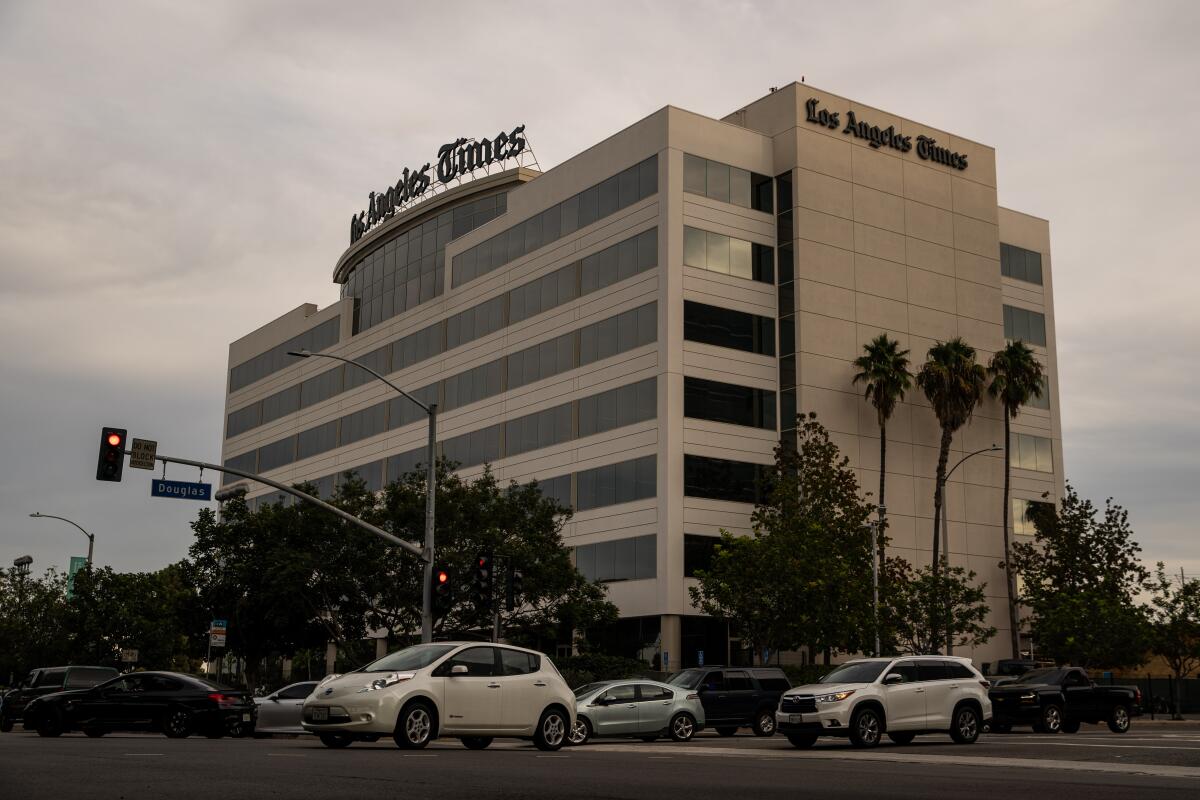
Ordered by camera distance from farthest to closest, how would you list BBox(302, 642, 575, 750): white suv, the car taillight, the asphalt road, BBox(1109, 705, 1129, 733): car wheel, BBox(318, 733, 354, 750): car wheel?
BBox(1109, 705, 1129, 733): car wheel < the car taillight < BBox(318, 733, 354, 750): car wheel < BBox(302, 642, 575, 750): white suv < the asphalt road

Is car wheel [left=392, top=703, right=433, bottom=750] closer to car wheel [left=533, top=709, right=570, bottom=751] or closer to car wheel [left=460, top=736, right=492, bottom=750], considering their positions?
car wheel [left=460, top=736, right=492, bottom=750]

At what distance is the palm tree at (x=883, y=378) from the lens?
5603 centimetres

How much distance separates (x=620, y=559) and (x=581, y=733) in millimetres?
29340

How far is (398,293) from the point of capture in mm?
75625

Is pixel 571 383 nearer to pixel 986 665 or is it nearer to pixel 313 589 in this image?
pixel 313 589

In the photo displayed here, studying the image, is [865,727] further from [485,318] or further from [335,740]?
[485,318]

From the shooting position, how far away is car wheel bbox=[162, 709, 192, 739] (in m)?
25.4

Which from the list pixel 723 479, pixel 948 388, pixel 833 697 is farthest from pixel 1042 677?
pixel 948 388

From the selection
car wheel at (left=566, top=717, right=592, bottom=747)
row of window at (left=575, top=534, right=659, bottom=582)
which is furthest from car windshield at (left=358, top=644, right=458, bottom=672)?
row of window at (left=575, top=534, right=659, bottom=582)

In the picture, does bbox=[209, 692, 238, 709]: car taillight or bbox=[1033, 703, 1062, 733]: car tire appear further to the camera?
bbox=[1033, 703, 1062, 733]: car tire

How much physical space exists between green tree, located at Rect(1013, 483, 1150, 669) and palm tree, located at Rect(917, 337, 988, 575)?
508 cm

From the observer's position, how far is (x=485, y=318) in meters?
66.1

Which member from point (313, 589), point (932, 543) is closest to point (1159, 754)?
point (313, 589)

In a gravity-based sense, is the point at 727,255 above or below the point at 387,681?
above
